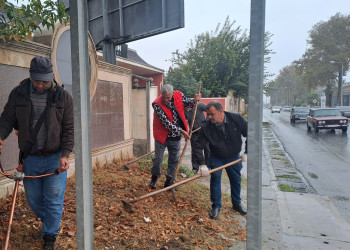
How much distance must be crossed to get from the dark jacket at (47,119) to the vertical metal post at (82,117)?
91cm

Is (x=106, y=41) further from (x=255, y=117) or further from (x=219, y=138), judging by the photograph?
(x=255, y=117)

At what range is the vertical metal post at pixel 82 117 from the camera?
1.80m

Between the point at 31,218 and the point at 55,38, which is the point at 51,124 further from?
the point at 55,38

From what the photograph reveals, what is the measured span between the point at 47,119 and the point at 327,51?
50638 mm

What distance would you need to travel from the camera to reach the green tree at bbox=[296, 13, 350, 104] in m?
42.3

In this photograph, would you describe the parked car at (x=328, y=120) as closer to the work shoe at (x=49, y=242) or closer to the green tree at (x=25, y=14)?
the green tree at (x=25, y=14)

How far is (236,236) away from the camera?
3.53 meters

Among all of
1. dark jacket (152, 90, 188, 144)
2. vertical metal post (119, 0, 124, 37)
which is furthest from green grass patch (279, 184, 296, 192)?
vertical metal post (119, 0, 124, 37)

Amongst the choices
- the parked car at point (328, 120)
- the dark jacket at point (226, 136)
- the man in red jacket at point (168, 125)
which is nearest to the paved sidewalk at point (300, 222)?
the dark jacket at point (226, 136)

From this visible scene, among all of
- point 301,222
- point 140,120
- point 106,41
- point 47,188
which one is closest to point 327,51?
point 140,120

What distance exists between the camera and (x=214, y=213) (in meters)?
3.94

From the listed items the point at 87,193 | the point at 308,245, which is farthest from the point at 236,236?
the point at 87,193

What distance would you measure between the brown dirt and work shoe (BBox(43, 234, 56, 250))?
17 centimetres

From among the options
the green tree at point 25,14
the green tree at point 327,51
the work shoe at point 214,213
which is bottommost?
the work shoe at point 214,213
